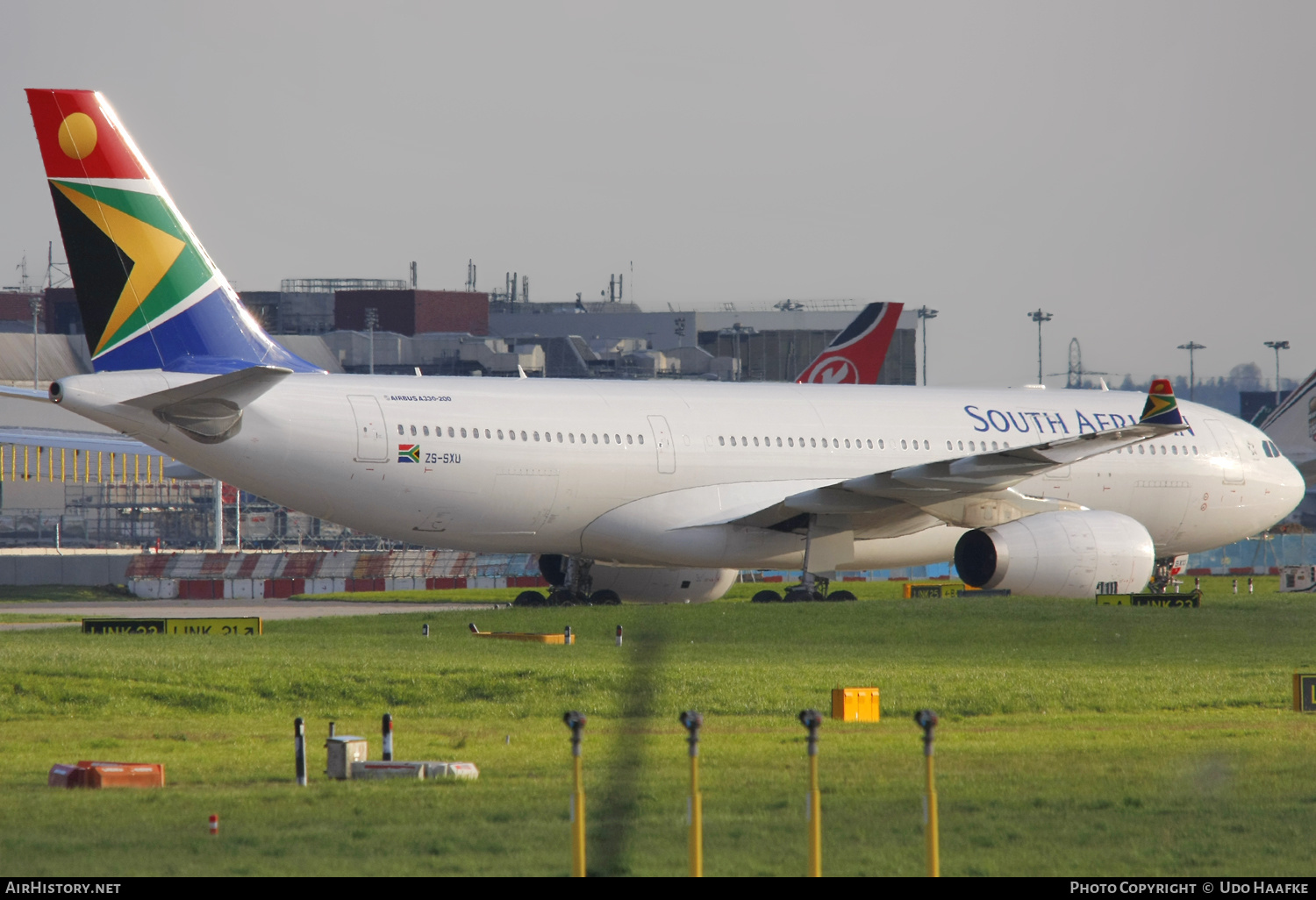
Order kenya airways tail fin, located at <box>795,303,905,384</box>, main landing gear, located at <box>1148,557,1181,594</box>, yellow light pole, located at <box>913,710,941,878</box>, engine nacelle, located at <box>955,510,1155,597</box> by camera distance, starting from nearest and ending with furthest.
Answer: yellow light pole, located at <box>913,710,941,878</box> < engine nacelle, located at <box>955,510,1155,597</box> < main landing gear, located at <box>1148,557,1181,594</box> < kenya airways tail fin, located at <box>795,303,905,384</box>

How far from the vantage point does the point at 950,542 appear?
35500 millimetres

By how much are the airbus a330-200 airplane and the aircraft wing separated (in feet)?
0.20

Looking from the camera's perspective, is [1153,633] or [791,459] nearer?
[1153,633]

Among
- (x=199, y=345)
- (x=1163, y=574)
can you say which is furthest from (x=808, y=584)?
(x=199, y=345)

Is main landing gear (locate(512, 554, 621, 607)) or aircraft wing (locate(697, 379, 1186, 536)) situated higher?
aircraft wing (locate(697, 379, 1186, 536))

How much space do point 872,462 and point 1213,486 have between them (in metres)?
9.06

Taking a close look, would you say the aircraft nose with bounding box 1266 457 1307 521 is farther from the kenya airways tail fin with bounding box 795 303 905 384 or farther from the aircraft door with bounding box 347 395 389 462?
the kenya airways tail fin with bounding box 795 303 905 384

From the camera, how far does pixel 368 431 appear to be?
28.7m

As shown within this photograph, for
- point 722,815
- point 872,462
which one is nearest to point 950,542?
point 872,462

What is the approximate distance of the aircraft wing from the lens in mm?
29859

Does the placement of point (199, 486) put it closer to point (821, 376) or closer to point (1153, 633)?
Answer: point (821, 376)

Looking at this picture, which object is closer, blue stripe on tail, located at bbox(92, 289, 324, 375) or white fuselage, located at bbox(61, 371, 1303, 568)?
blue stripe on tail, located at bbox(92, 289, 324, 375)

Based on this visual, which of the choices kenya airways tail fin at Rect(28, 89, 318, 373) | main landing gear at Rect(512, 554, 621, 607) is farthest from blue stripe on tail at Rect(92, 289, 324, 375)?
main landing gear at Rect(512, 554, 621, 607)

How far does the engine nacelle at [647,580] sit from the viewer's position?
35000 millimetres
